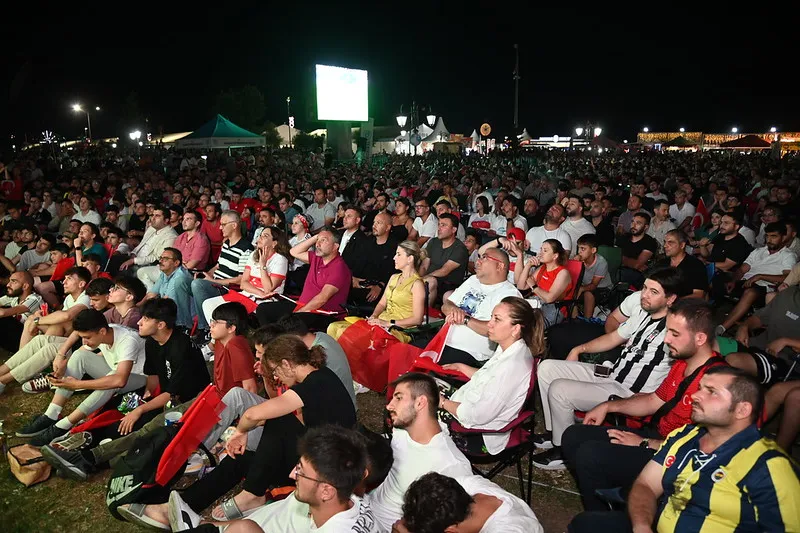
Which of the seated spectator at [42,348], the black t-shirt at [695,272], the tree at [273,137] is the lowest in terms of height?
the seated spectator at [42,348]

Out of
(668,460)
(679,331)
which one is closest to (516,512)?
(668,460)

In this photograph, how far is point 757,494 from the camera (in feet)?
6.56

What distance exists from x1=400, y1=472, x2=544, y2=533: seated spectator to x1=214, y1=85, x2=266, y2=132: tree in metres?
59.2

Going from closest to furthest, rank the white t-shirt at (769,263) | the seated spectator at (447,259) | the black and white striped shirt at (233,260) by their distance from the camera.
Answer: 1. the white t-shirt at (769,263)
2. the seated spectator at (447,259)
3. the black and white striped shirt at (233,260)

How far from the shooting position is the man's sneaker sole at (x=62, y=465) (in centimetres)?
359

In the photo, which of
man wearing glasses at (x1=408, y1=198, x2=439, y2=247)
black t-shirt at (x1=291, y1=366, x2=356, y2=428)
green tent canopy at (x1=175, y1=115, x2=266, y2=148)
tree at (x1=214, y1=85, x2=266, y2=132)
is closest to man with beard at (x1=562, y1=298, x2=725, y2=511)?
black t-shirt at (x1=291, y1=366, x2=356, y2=428)

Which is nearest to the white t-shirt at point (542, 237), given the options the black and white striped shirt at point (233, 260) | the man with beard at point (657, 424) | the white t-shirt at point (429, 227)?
the white t-shirt at point (429, 227)

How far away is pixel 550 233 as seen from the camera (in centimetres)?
657

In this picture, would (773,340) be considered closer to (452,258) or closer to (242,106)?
(452,258)

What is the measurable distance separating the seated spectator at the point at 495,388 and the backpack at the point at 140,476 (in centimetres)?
165

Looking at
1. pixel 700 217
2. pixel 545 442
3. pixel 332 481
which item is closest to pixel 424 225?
pixel 700 217

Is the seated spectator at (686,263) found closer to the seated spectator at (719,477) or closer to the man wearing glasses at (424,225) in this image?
the seated spectator at (719,477)

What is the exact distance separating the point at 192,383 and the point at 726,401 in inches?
130

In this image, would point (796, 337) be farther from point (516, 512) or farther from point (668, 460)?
point (516, 512)
